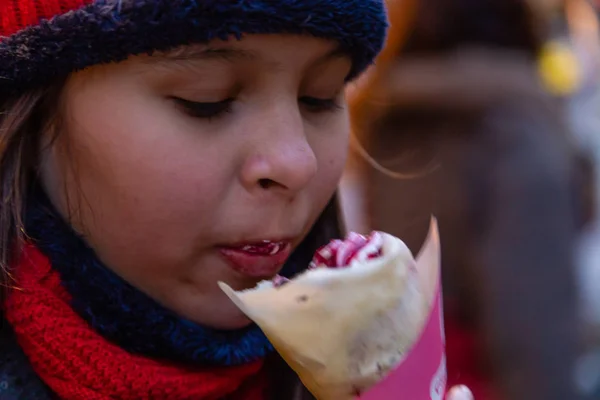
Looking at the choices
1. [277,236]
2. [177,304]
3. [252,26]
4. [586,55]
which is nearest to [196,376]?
[177,304]

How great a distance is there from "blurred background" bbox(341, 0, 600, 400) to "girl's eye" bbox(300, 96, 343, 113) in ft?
2.80

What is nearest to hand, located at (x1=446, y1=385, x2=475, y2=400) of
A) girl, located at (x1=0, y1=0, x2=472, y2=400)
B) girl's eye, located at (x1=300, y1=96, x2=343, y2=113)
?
girl, located at (x1=0, y1=0, x2=472, y2=400)

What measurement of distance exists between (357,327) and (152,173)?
32 centimetres

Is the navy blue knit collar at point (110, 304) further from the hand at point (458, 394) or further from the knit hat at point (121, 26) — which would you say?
the hand at point (458, 394)

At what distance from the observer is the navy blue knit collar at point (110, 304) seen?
1127 millimetres

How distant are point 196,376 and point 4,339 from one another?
0.27 metres

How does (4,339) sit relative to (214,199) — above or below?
below

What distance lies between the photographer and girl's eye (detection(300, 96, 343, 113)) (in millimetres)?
1186

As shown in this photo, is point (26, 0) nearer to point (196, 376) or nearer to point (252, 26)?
point (252, 26)

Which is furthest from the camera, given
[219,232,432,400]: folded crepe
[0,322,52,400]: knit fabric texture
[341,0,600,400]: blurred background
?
[341,0,600,400]: blurred background

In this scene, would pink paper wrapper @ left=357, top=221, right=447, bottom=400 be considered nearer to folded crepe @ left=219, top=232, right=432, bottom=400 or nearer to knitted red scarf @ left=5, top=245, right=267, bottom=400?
folded crepe @ left=219, top=232, right=432, bottom=400

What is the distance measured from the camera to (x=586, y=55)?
424 centimetres

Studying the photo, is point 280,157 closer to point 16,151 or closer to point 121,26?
point 121,26

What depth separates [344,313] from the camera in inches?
38.7
